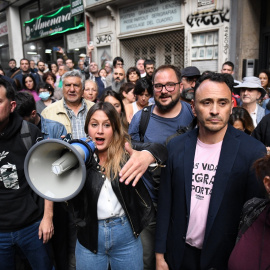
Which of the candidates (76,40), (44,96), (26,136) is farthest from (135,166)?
(76,40)

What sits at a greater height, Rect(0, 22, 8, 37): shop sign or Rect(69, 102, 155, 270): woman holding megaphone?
Rect(0, 22, 8, 37): shop sign

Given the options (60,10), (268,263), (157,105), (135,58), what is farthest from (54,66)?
(268,263)

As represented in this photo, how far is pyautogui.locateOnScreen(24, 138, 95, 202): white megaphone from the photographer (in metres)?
1.20

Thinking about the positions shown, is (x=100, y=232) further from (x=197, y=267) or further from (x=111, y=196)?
(x=197, y=267)

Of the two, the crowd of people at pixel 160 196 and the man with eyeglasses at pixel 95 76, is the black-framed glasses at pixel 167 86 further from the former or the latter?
the man with eyeglasses at pixel 95 76

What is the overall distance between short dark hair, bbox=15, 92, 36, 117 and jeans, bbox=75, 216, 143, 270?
1333mm

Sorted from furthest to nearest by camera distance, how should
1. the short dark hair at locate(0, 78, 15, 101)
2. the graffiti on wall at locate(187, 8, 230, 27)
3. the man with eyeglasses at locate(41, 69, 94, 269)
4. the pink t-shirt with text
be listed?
the graffiti on wall at locate(187, 8, 230, 27), the man with eyeglasses at locate(41, 69, 94, 269), the short dark hair at locate(0, 78, 15, 101), the pink t-shirt with text

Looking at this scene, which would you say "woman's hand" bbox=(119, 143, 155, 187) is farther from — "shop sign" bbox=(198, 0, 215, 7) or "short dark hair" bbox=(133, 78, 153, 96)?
"shop sign" bbox=(198, 0, 215, 7)

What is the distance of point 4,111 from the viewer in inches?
72.8

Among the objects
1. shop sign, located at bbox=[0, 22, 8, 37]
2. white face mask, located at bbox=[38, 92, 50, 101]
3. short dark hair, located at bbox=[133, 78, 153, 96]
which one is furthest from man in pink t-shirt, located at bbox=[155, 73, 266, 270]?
shop sign, located at bbox=[0, 22, 8, 37]

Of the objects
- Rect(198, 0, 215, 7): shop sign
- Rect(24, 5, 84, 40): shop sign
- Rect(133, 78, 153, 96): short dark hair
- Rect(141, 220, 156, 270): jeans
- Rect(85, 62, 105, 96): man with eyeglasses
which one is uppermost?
Rect(24, 5, 84, 40): shop sign

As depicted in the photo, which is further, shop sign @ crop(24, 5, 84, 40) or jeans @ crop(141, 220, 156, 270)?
shop sign @ crop(24, 5, 84, 40)

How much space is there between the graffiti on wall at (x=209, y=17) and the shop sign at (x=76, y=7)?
17.9ft

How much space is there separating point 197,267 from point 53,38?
1485 cm
